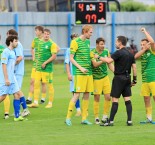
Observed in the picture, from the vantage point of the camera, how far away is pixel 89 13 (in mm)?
33094

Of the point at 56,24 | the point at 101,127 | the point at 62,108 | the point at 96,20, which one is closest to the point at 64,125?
the point at 101,127

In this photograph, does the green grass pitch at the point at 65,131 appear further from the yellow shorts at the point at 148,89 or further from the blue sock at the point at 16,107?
the yellow shorts at the point at 148,89

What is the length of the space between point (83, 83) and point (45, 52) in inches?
178

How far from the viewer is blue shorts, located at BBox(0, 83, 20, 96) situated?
1658 centimetres

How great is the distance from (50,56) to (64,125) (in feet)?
15.3

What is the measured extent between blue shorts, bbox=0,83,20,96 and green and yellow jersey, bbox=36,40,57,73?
3.37m

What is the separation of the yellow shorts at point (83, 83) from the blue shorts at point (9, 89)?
1649 millimetres

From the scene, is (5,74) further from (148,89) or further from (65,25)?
(65,25)

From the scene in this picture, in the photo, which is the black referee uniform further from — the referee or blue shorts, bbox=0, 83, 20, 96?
blue shorts, bbox=0, 83, 20, 96

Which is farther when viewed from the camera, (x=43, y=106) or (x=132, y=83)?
(x=43, y=106)

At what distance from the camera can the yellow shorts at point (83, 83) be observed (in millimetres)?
15859

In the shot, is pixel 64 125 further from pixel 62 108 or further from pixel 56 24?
pixel 56 24

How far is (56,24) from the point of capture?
4084 centimetres

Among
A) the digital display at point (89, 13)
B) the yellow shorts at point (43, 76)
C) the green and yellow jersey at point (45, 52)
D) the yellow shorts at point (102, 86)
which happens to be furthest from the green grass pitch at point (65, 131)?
the digital display at point (89, 13)
